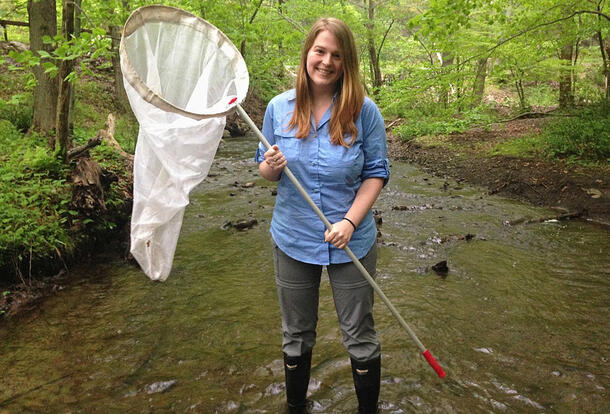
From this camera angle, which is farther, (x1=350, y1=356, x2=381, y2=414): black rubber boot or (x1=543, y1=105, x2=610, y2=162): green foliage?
(x1=543, y1=105, x2=610, y2=162): green foliage

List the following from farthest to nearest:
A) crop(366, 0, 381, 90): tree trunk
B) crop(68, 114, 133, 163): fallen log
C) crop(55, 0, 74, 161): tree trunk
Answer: crop(366, 0, 381, 90): tree trunk < crop(68, 114, 133, 163): fallen log < crop(55, 0, 74, 161): tree trunk

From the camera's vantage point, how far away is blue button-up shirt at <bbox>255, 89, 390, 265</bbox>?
83.3 inches

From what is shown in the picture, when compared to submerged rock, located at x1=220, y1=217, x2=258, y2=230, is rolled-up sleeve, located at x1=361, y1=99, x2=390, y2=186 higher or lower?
higher

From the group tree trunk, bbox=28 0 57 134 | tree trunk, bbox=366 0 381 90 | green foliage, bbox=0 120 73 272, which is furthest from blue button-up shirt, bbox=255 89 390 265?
tree trunk, bbox=366 0 381 90

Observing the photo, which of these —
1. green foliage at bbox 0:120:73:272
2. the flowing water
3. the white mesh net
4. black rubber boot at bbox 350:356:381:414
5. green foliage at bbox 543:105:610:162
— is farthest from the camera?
green foliage at bbox 543:105:610:162

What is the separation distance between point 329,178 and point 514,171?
758 centimetres

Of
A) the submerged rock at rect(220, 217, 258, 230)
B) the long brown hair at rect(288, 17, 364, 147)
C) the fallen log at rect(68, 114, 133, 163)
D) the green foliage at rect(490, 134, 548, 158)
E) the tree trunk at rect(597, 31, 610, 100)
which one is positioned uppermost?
the tree trunk at rect(597, 31, 610, 100)

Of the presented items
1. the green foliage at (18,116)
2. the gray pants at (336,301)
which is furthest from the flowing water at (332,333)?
the green foliage at (18,116)

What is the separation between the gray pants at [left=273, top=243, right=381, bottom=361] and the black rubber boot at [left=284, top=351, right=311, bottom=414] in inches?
2.7

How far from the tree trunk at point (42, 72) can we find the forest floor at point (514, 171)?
25.9 feet

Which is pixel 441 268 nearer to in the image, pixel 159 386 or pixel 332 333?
pixel 332 333

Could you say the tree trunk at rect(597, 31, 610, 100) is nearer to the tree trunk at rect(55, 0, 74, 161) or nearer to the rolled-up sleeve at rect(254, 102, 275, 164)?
the rolled-up sleeve at rect(254, 102, 275, 164)

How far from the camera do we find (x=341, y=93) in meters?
2.11

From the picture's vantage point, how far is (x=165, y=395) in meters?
2.91
